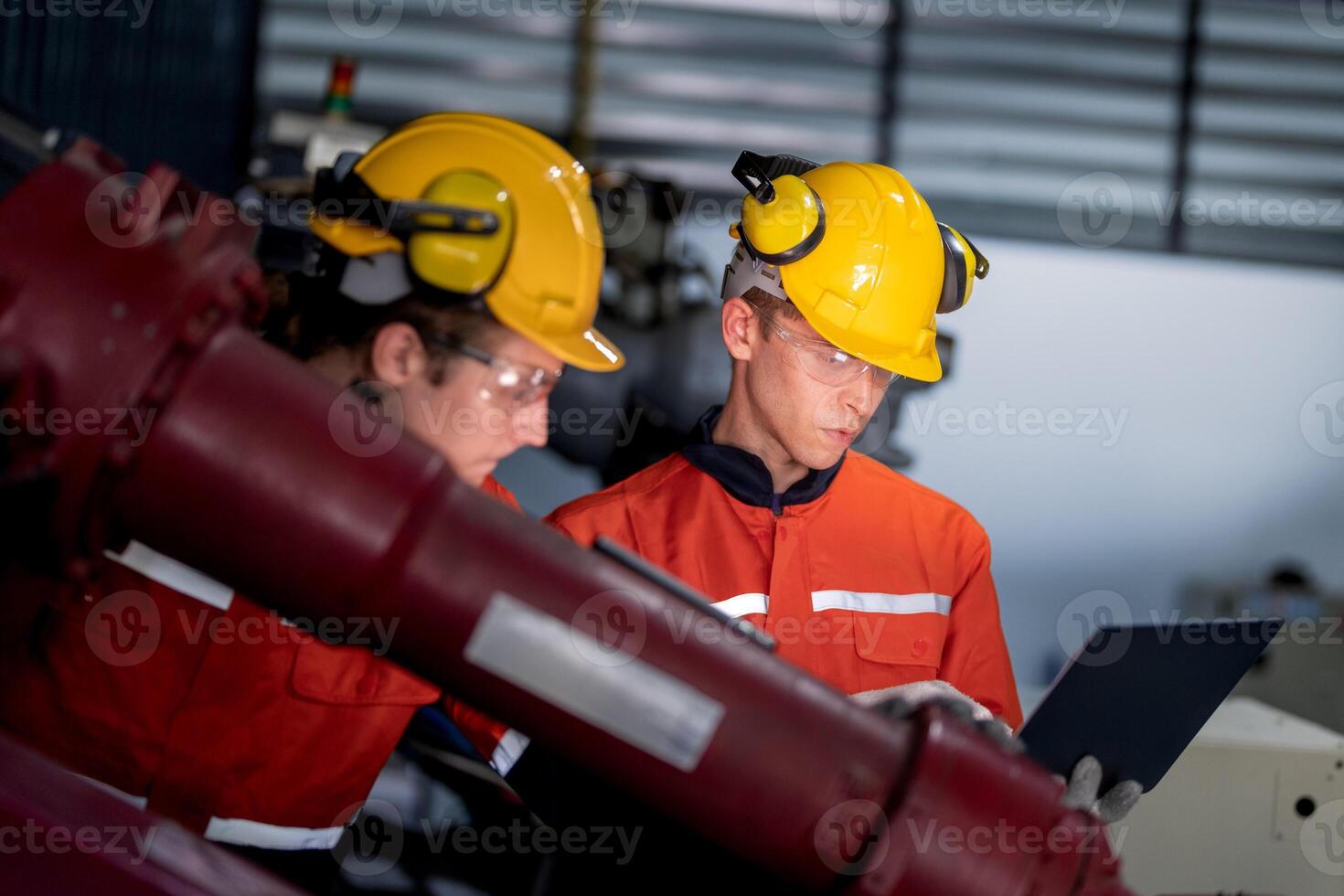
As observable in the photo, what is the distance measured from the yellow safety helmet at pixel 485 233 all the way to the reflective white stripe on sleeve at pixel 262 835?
0.73 m

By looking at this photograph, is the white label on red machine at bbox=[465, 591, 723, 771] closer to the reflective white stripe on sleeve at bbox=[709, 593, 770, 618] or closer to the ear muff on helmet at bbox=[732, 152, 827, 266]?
the reflective white stripe on sleeve at bbox=[709, 593, 770, 618]

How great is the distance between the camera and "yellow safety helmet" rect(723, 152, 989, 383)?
2066mm

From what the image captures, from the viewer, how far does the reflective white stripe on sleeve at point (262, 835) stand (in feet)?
5.24

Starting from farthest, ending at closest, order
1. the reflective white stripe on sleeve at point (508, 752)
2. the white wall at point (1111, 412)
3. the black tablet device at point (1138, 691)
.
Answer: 1. the white wall at point (1111, 412)
2. the reflective white stripe on sleeve at point (508, 752)
3. the black tablet device at point (1138, 691)

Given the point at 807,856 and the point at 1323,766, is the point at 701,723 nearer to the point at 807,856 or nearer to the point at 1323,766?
the point at 807,856

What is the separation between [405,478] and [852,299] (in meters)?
1.29

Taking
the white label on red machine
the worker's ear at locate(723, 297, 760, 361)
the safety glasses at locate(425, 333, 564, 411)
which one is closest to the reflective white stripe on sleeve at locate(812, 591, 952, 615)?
the worker's ear at locate(723, 297, 760, 361)

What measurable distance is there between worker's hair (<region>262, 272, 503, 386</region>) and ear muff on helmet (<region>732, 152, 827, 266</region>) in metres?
0.68

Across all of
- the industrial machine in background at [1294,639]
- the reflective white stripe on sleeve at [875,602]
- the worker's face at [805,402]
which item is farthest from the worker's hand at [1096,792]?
the industrial machine in background at [1294,639]

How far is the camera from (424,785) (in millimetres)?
4355

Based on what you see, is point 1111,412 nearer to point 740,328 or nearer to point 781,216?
point 740,328

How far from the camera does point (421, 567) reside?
0.94 meters

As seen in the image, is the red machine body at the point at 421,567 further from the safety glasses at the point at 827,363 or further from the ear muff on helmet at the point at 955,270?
the ear muff on helmet at the point at 955,270

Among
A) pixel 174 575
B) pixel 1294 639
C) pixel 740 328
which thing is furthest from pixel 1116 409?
pixel 174 575
